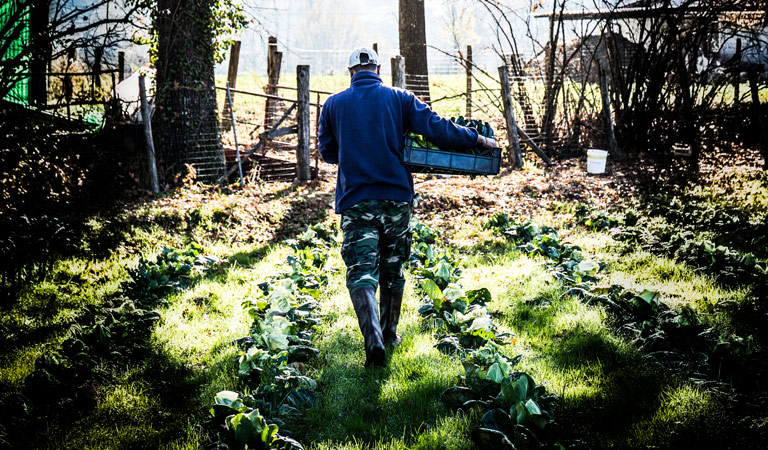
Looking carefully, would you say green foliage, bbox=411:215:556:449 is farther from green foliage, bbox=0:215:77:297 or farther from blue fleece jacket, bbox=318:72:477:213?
green foliage, bbox=0:215:77:297

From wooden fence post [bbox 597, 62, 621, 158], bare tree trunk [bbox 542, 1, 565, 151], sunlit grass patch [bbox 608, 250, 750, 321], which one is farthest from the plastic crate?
bare tree trunk [bbox 542, 1, 565, 151]

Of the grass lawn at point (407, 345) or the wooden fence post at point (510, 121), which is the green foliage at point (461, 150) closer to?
Result: the grass lawn at point (407, 345)

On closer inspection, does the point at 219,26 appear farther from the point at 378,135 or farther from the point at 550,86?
the point at 378,135

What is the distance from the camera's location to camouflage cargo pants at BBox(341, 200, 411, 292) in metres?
4.22

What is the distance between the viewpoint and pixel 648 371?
3.95 meters

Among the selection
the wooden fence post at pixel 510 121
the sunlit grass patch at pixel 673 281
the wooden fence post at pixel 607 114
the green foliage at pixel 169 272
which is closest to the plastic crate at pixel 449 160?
the sunlit grass patch at pixel 673 281

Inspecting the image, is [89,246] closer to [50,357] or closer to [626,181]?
[50,357]

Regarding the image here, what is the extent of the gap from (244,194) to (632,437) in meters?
8.44

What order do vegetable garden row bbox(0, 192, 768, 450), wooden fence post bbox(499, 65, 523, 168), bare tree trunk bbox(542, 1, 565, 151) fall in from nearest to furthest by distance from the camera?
vegetable garden row bbox(0, 192, 768, 450)
wooden fence post bbox(499, 65, 523, 168)
bare tree trunk bbox(542, 1, 565, 151)

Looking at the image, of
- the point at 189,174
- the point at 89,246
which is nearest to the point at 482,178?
the point at 189,174

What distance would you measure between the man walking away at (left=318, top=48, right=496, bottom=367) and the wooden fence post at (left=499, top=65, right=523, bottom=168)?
29.2ft

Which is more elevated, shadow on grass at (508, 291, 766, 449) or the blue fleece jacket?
the blue fleece jacket

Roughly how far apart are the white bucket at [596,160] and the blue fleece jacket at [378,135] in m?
8.26

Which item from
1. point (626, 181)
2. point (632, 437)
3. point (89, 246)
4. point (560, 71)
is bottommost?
point (632, 437)
